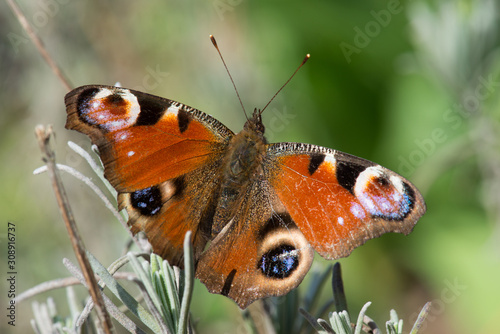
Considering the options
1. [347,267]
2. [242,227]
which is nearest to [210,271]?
[242,227]

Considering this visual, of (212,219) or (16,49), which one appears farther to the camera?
(16,49)

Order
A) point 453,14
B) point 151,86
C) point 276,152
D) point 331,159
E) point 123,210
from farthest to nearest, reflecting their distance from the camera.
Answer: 1. point 151,86
2. point 453,14
3. point 276,152
4. point 331,159
5. point 123,210

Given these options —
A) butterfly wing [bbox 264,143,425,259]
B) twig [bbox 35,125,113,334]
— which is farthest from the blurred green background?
twig [bbox 35,125,113,334]

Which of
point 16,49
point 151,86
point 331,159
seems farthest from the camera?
point 151,86

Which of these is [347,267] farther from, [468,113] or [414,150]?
[468,113]

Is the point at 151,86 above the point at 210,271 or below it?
below

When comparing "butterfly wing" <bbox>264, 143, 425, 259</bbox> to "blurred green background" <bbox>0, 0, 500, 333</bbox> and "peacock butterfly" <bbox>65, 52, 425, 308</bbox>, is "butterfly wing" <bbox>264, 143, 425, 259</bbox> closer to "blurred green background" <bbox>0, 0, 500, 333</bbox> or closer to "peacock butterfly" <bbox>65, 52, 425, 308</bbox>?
"peacock butterfly" <bbox>65, 52, 425, 308</bbox>

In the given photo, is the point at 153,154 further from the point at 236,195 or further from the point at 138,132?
the point at 236,195
